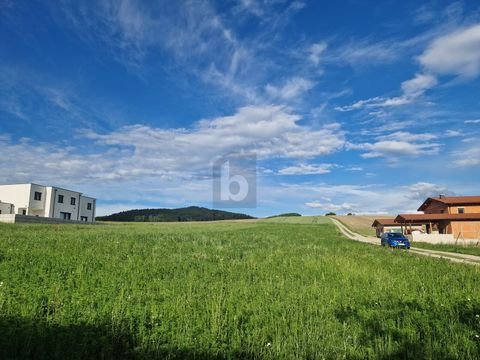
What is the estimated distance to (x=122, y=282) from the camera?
37.0 feet

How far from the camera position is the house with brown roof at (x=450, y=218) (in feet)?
190

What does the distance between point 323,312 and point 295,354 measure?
2324 mm

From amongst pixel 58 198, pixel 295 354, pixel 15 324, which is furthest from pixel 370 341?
pixel 58 198

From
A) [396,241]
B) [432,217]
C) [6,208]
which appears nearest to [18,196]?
[6,208]

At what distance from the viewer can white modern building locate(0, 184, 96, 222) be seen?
72375mm

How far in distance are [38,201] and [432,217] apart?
8204 centimetres

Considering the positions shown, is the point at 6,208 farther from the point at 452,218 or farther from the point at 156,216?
the point at 452,218

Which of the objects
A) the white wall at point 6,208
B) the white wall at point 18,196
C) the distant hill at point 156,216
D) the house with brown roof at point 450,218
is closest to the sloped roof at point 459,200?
the house with brown roof at point 450,218

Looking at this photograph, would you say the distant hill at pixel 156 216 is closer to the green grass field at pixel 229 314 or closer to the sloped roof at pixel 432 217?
the sloped roof at pixel 432 217

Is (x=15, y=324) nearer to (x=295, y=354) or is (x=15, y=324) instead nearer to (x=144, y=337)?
(x=144, y=337)

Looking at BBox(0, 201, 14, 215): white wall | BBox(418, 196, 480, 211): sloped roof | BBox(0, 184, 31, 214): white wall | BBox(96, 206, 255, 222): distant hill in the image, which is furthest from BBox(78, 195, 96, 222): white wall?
BBox(418, 196, 480, 211): sloped roof

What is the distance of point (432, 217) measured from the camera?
199ft

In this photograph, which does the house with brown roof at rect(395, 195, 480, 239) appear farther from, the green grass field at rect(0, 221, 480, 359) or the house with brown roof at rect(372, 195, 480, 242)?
the green grass field at rect(0, 221, 480, 359)

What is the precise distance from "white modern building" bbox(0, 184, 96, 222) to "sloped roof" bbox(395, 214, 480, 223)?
247ft
